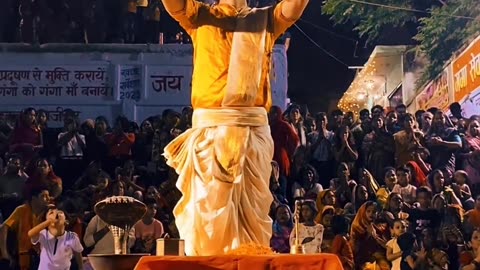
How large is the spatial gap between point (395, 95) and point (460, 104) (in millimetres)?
785

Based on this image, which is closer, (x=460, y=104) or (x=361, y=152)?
A: (x=361, y=152)

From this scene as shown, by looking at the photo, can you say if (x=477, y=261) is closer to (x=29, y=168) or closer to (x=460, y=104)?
(x=460, y=104)

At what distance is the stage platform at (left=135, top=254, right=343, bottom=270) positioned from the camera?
329 centimetres

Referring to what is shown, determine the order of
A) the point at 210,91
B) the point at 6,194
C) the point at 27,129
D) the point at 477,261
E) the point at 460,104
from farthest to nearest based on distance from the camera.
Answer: the point at 460,104 < the point at 27,129 < the point at 6,194 < the point at 477,261 < the point at 210,91

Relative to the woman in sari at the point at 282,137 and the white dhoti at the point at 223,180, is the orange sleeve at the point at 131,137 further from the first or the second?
the white dhoti at the point at 223,180

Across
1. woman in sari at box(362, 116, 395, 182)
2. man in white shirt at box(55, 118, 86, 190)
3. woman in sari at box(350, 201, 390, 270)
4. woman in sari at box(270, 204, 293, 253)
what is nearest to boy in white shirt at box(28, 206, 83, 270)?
woman in sari at box(270, 204, 293, 253)

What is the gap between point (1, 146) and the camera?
9.73 meters

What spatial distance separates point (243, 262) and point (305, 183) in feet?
19.1

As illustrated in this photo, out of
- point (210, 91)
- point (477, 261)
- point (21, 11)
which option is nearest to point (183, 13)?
point (210, 91)

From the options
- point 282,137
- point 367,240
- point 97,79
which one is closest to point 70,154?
point 97,79

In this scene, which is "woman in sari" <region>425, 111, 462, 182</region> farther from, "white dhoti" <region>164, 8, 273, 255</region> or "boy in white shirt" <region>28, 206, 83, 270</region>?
"white dhoti" <region>164, 8, 273, 255</region>

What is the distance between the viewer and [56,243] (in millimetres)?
7441

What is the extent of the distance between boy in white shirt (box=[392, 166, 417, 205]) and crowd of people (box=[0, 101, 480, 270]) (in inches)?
0.4

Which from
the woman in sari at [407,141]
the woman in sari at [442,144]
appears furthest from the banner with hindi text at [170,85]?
the woman in sari at [442,144]
